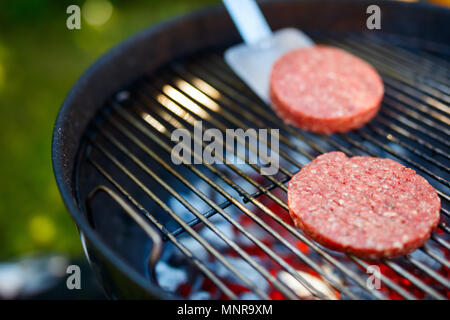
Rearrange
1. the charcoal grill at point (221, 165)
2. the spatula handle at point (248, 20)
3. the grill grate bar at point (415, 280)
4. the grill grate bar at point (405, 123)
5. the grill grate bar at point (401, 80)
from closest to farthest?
the grill grate bar at point (415, 280) < the charcoal grill at point (221, 165) < the grill grate bar at point (405, 123) < the grill grate bar at point (401, 80) < the spatula handle at point (248, 20)

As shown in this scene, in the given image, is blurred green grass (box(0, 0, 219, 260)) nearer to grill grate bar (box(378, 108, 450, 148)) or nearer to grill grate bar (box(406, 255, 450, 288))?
grill grate bar (box(378, 108, 450, 148))

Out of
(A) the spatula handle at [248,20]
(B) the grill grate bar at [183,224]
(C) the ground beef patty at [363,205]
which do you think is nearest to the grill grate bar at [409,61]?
(A) the spatula handle at [248,20]

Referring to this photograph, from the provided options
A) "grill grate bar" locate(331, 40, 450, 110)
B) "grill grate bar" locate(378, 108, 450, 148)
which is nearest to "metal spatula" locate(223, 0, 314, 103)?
"grill grate bar" locate(331, 40, 450, 110)

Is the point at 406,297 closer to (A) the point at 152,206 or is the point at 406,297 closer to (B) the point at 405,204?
(B) the point at 405,204

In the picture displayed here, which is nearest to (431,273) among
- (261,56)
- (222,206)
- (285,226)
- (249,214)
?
(285,226)

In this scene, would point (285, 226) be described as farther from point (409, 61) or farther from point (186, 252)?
point (409, 61)

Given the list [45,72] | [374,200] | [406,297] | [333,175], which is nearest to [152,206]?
[333,175]

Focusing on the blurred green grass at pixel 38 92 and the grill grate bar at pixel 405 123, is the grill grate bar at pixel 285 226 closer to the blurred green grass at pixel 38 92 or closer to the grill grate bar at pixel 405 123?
the grill grate bar at pixel 405 123
